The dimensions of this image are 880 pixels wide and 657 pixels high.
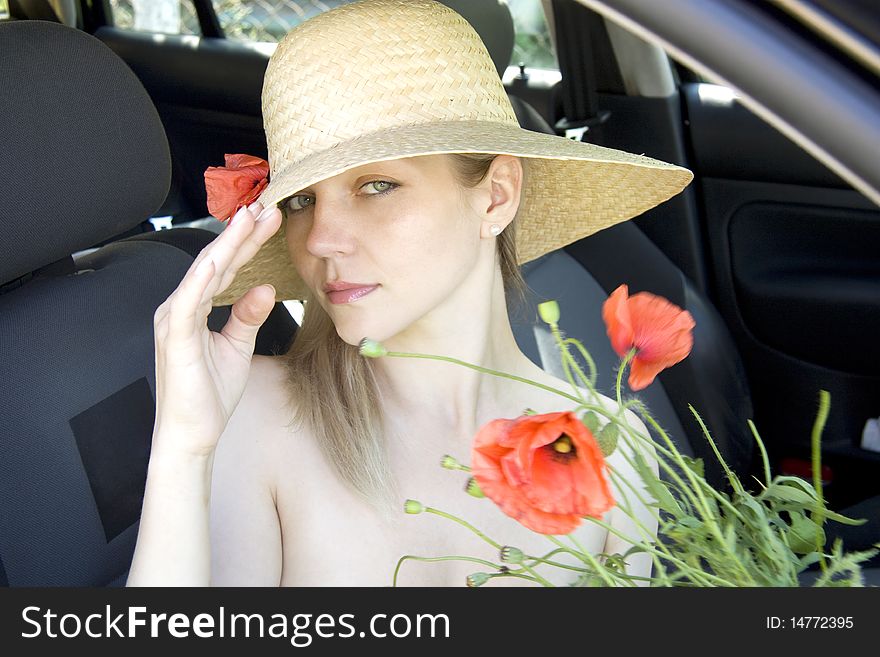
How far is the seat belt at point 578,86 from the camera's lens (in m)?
2.63

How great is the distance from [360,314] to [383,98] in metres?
0.23

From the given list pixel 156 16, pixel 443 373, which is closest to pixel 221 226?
pixel 156 16

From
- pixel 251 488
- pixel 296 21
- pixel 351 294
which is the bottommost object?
pixel 251 488

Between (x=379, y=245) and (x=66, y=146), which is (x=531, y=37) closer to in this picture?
(x=66, y=146)

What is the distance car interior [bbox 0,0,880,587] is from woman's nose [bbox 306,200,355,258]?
0.37m

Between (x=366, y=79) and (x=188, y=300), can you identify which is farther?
(x=366, y=79)

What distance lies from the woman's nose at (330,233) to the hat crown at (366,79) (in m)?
0.07

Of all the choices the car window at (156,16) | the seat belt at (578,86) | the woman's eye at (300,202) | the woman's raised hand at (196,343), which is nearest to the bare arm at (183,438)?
the woman's raised hand at (196,343)

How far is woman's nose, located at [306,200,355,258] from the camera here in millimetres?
1184

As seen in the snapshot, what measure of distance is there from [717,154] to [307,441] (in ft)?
5.65

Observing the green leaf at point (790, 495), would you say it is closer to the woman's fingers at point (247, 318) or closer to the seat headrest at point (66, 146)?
the woman's fingers at point (247, 318)

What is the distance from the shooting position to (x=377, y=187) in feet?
3.95

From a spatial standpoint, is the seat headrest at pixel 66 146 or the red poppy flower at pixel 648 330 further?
the seat headrest at pixel 66 146
